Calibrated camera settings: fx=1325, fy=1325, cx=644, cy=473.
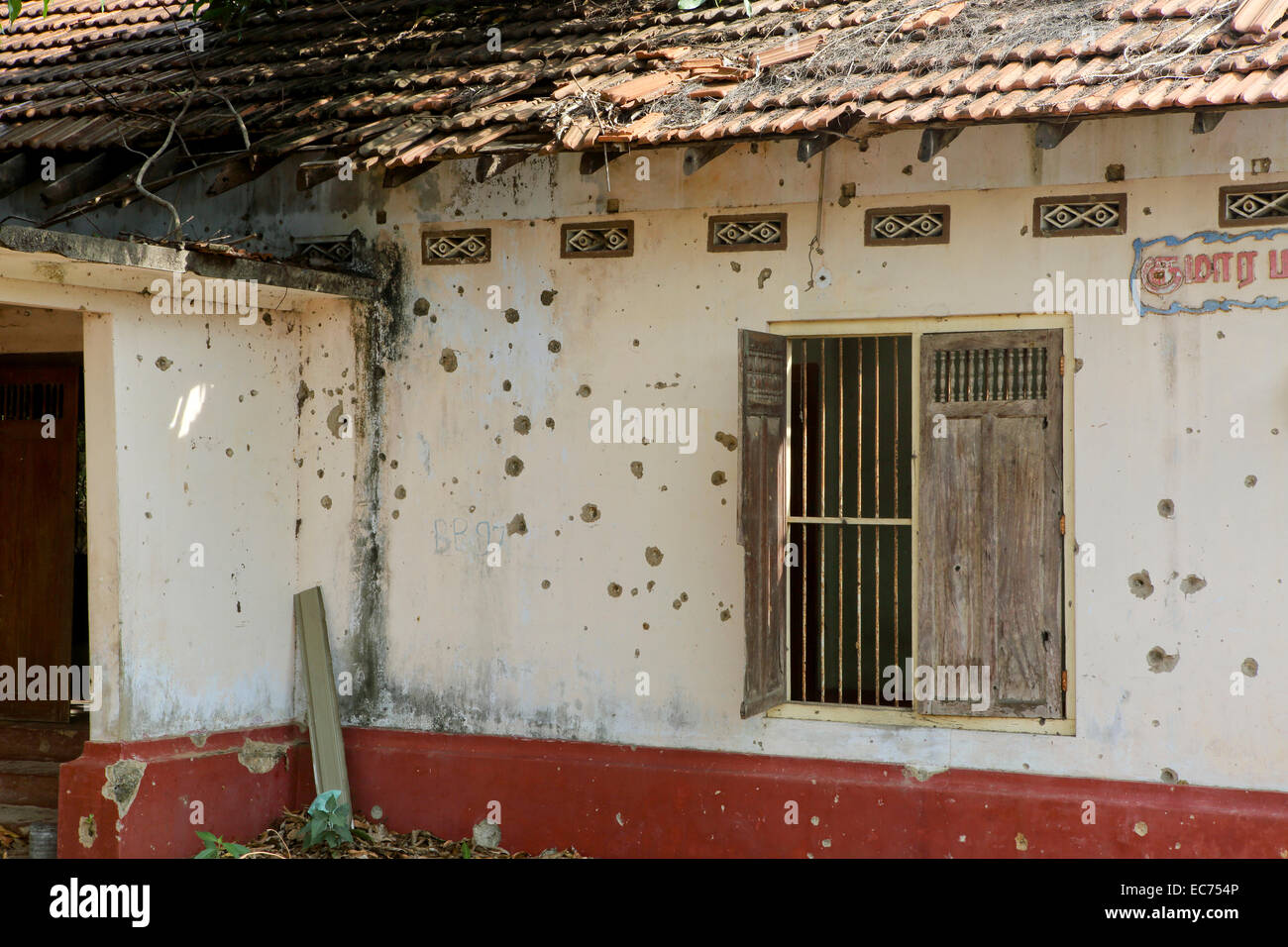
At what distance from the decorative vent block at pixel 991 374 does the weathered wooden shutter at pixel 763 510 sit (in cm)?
77

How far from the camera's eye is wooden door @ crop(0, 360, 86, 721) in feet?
28.0

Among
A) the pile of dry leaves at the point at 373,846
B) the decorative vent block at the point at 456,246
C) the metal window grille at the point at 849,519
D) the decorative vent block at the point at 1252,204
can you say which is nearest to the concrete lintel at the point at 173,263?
the decorative vent block at the point at 456,246

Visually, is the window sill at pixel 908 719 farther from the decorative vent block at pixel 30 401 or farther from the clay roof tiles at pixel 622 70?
the decorative vent block at pixel 30 401

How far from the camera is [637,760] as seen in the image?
6.69 m

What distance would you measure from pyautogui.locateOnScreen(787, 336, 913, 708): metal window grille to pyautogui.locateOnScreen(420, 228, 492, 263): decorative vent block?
1.76 meters

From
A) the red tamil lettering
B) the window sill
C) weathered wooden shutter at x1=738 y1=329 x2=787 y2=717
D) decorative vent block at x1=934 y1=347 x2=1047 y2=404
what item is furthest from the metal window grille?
the red tamil lettering

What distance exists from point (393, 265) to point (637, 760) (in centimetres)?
299

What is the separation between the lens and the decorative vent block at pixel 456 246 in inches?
280

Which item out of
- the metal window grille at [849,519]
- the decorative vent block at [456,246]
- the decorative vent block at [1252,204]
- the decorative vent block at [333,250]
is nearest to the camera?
the decorative vent block at [1252,204]

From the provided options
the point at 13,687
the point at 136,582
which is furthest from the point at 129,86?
the point at 13,687

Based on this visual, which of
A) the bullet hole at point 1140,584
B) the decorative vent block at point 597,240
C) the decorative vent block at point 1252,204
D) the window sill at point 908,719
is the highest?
the decorative vent block at point 597,240

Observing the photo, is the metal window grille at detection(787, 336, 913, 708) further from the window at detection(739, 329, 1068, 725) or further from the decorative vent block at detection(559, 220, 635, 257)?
the decorative vent block at detection(559, 220, 635, 257)
